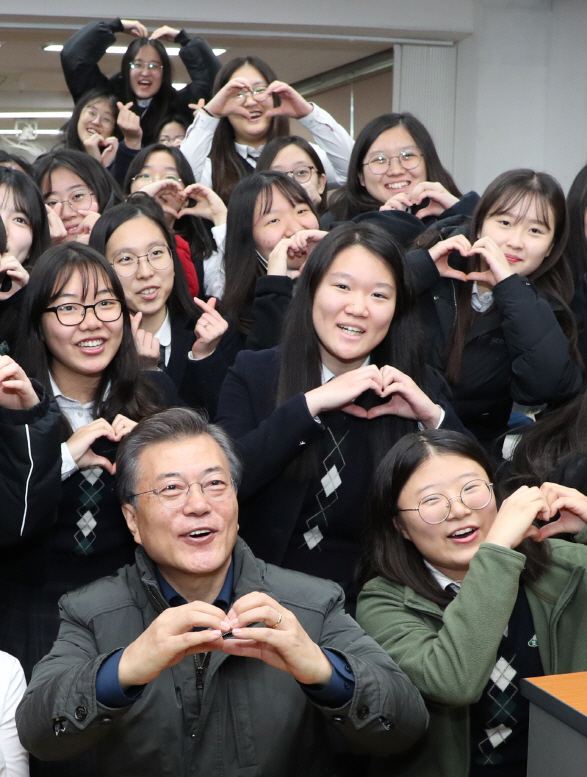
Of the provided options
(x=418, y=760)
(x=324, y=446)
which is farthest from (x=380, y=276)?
(x=418, y=760)

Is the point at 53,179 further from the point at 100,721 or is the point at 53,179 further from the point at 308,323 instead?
the point at 100,721

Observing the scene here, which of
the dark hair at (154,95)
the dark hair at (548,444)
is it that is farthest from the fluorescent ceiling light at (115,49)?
the dark hair at (548,444)

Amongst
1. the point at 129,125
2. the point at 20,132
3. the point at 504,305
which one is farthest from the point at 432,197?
the point at 20,132

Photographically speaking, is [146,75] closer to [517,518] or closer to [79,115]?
[79,115]

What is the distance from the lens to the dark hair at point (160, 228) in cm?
275

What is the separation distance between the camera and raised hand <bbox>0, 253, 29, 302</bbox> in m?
2.49

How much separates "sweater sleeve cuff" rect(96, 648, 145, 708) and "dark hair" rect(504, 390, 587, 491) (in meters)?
1.16

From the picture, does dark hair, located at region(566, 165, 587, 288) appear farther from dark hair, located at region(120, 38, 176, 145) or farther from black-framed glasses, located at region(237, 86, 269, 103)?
dark hair, located at region(120, 38, 176, 145)

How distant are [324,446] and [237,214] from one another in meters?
1.09

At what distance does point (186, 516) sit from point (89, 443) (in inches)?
18.8

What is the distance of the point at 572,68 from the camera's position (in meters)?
6.47

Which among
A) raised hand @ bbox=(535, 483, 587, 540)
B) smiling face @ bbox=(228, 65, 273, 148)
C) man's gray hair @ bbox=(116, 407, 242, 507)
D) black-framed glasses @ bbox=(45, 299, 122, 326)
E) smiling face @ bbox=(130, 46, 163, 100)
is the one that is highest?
smiling face @ bbox=(130, 46, 163, 100)

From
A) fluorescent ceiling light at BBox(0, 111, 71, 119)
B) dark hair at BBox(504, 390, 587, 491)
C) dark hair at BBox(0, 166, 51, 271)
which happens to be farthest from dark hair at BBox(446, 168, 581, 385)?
fluorescent ceiling light at BBox(0, 111, 71, 119)

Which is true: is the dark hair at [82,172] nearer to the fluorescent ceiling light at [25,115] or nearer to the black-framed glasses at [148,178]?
the black-framed glasses at [148,178]
